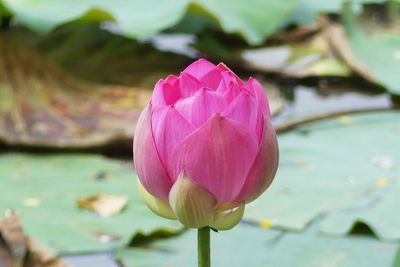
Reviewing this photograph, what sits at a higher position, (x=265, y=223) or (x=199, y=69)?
(x=199, y=69)

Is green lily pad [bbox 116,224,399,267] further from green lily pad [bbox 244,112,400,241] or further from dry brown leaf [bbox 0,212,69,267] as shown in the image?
dry brown leaf [bbox 0,212,69,267]

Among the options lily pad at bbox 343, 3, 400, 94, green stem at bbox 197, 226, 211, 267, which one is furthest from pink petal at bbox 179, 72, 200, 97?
lily pad at bbox 343, 3, 400, 94

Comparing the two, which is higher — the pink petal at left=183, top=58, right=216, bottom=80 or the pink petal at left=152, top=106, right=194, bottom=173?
the pink petal at left=183, top=58, right=216, bottom=80

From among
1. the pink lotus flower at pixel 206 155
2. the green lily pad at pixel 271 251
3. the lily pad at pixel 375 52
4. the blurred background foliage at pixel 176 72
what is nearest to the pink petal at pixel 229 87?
the pink lotus flower at pixel 206 155

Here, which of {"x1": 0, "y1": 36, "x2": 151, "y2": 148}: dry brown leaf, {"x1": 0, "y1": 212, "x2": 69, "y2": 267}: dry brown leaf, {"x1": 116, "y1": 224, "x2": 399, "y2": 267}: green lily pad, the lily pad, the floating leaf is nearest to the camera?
{"x1": 0, "y1": 212, "x2": 69, "y2": 267}: dry brown leaf

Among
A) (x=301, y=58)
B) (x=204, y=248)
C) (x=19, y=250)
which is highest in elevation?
(x=204, y=248)

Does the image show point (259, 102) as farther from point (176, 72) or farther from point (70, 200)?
point (176, 72)

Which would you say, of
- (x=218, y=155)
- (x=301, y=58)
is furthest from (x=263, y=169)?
(x=301, y=58)
